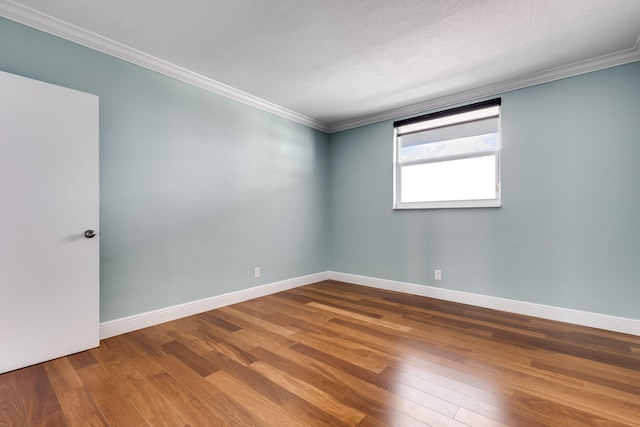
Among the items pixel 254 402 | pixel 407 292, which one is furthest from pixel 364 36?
pixel 407 292

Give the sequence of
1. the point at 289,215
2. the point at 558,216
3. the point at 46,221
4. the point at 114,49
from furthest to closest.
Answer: the point at 289,215 → the point at 558,216 → the point at 114,49 → the point at 46,221

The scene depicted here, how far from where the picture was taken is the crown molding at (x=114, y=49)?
2.03m

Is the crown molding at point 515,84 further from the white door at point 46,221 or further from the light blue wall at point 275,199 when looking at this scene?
the white door at point 46,221

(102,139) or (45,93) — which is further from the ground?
(45,93)

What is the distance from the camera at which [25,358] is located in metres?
1.93

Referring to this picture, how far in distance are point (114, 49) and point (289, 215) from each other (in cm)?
256

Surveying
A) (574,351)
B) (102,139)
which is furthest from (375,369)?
(102,139)

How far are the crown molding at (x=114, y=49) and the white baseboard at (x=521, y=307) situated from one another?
296 cm

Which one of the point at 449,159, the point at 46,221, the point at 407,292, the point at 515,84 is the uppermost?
the point at 515,84

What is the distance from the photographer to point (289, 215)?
4.10m

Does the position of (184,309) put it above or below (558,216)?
below

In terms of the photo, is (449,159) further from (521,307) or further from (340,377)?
(340,377)

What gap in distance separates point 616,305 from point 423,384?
2208mm

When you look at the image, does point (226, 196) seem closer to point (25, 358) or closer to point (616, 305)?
point (25, 358)
